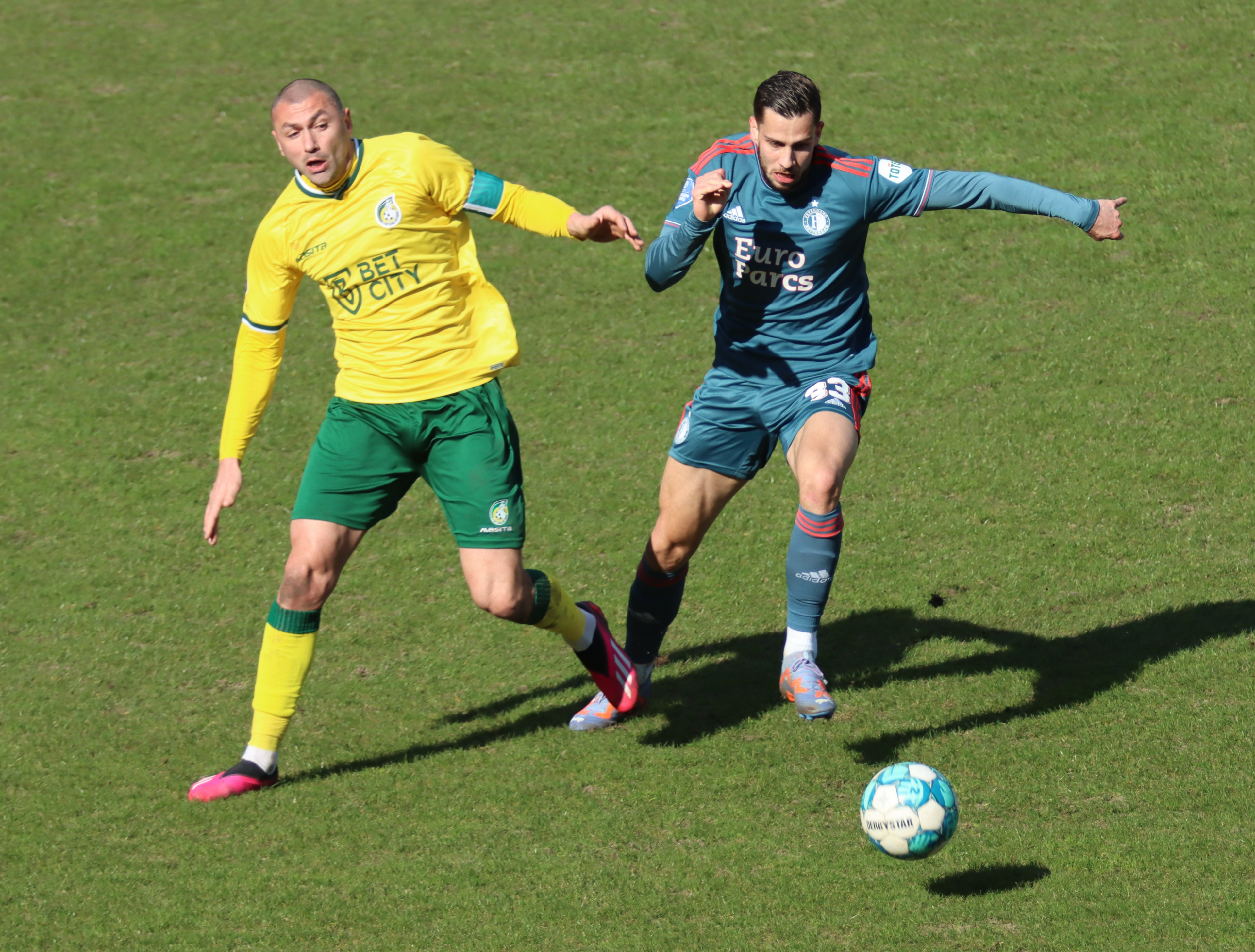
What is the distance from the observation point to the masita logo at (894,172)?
6.29 metres

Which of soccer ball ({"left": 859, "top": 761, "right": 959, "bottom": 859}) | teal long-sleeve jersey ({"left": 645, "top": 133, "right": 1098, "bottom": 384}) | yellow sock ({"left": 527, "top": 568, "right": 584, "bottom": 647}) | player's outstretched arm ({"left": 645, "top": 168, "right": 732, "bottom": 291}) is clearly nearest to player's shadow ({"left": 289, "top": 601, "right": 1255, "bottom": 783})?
yellow sock ({"left": 527, "top": 568, "right": 584, "bottom": 647})

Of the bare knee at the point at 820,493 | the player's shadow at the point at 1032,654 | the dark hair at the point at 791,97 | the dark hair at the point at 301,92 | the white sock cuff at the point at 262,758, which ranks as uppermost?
the dark hair at the point at 791,97

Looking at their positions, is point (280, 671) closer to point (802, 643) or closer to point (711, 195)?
point (802, 643)

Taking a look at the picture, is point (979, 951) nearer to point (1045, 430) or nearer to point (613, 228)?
point (613, 228)

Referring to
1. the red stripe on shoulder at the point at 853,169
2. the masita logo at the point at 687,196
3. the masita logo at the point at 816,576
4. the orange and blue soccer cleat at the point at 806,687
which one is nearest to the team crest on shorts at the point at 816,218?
the red stripe on shoulder at the point at 853,169

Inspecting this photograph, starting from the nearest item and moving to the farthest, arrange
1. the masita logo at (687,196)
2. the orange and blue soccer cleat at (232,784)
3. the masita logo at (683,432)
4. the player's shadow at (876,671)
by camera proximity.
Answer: the masita logo at (687,196) < the orange and blue soccer cleat at (232,784) < the masita logo at (683,432) < the player's shadow at (876,671)

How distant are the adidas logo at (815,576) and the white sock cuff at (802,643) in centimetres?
22

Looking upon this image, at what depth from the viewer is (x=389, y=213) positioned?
6.17m

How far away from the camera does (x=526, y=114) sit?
51.6ft

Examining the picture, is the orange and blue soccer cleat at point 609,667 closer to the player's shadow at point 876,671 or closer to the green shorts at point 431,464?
the player's shadow at point 876,671

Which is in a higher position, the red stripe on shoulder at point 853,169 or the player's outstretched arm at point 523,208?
the red stripe on shoulder at point 853,169

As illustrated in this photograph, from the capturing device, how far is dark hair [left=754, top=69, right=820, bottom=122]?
5863mm

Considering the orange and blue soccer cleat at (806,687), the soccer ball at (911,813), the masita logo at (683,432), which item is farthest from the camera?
the masita logo at (683,432)

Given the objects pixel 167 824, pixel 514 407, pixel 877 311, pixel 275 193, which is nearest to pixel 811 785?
pixel 167 824
